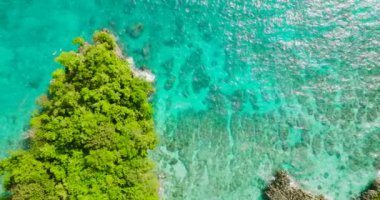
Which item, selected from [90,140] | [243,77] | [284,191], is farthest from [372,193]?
[90,140]

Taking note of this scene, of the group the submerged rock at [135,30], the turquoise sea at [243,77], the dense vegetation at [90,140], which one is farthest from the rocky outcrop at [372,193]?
the submerged rock at [135,30]

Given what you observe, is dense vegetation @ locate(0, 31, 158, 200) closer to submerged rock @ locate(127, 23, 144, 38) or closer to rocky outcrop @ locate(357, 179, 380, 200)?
submerged rock @ locate(127, 23, 144, 38)

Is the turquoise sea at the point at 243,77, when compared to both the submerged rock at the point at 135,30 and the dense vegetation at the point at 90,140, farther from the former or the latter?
the dense vegetation at the point at 90,140

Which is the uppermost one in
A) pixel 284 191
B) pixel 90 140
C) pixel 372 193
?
pixel 90 140

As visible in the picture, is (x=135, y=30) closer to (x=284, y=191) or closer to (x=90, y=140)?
(x=90, y=140)

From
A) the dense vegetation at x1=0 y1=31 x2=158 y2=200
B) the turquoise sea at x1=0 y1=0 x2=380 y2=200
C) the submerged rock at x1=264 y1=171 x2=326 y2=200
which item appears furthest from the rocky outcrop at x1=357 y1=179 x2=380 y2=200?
the dense vegetation at x1=0 y1=31 x2=158 y2=200

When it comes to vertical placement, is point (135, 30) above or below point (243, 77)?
above

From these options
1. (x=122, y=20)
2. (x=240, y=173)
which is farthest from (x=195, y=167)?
(x=122, y=20)
